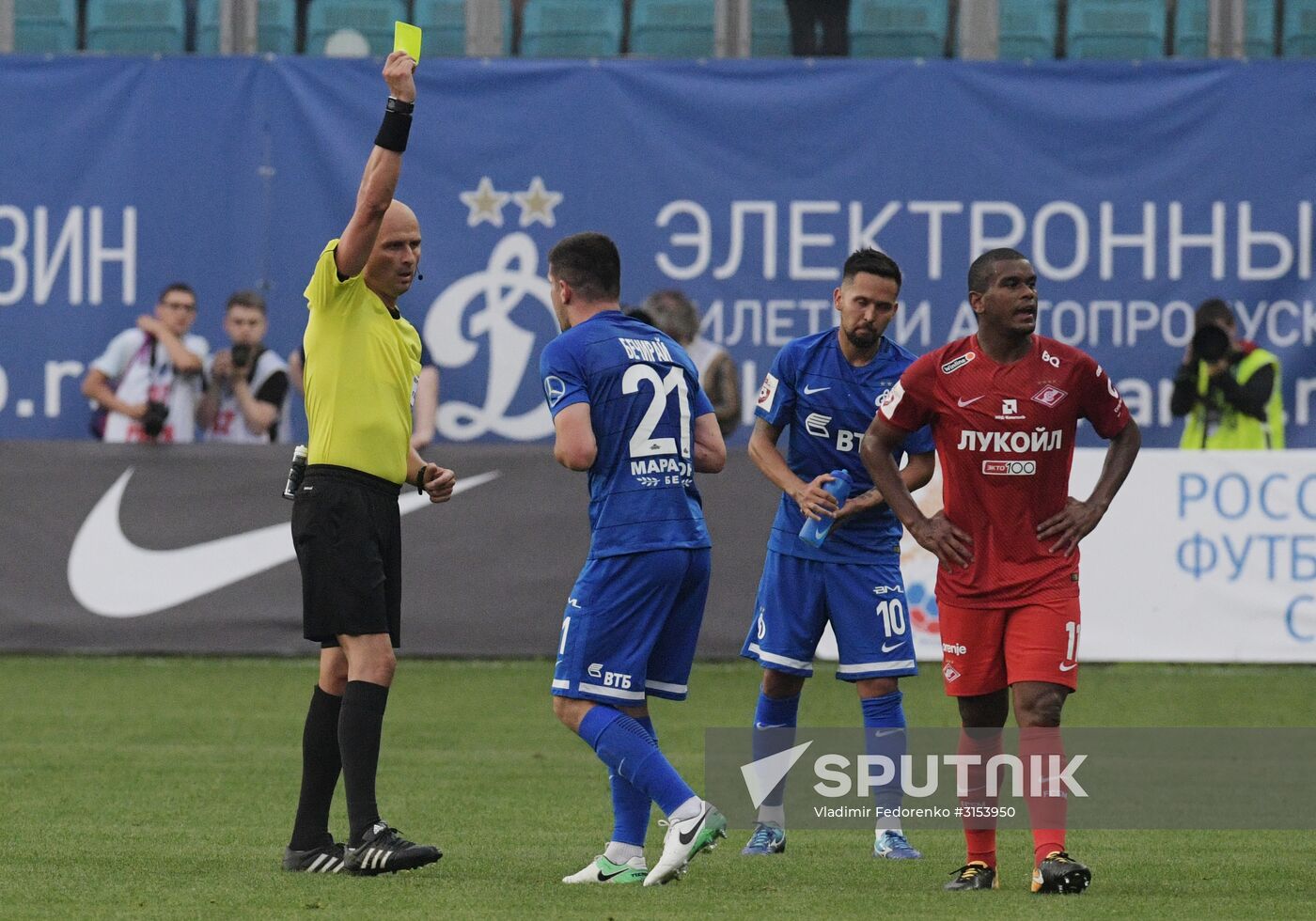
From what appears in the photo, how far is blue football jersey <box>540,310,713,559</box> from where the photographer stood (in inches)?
279

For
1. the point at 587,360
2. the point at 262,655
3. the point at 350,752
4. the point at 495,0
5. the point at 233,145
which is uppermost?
the point at 495,0

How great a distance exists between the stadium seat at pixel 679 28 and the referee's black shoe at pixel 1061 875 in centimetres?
1081

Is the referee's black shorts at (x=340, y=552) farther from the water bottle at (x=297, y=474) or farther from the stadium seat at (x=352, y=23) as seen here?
the stadium seat at (x=352, y=23)

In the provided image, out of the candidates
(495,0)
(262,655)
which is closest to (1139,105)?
(495,0)

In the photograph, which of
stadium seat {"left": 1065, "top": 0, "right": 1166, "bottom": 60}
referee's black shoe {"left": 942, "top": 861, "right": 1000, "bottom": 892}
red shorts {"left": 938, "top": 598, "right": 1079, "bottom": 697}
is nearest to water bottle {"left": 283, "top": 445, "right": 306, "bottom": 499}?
red shorts {"left": 938, "top": 598, "right": 1079, "bottom": 697}

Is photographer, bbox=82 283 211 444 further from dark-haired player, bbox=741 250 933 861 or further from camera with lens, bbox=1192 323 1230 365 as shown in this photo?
dark-haired player, bbox=741 250 933 861

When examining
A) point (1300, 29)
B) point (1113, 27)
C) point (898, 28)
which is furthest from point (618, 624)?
point (1300, 29)

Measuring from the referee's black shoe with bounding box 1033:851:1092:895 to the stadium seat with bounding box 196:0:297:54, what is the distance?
11534 mm

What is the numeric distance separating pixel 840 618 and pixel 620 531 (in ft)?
4.98

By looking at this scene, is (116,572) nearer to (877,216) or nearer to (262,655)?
(262,655)

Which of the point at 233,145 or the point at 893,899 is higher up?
the point at 233,145

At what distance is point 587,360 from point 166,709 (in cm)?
594

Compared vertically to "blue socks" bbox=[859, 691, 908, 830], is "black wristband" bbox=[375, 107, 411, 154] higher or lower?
higher

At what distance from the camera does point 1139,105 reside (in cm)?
1612
